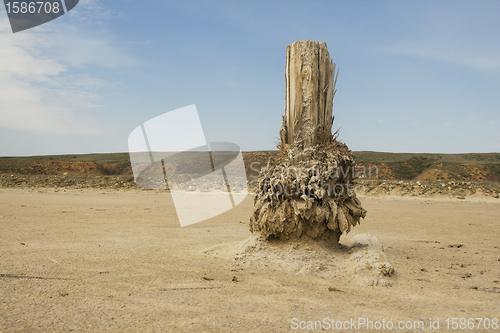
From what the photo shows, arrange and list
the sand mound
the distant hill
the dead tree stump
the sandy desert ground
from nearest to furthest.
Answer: the sandy desert ground, the sand mound, the dead tree stump, the distant hill

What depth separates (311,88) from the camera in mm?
5285

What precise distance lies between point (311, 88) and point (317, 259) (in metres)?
2.62

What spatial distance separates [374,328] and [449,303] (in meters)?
1.21

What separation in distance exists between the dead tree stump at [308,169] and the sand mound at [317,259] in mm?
172

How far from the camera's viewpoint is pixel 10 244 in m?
5.92

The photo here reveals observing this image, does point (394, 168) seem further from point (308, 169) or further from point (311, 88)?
point (308, 169)

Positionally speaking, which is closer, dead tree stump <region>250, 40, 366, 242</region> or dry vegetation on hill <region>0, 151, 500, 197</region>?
dead tree stump <region>250, 40, 366, 242</region>

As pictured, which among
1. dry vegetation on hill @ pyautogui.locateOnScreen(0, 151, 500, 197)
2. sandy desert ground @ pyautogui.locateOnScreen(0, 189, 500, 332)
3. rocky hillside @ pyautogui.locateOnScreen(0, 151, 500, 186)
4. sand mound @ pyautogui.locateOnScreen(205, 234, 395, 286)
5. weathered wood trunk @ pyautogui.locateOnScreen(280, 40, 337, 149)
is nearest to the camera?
sandy desert ground @ pyautogui.locateOnScreen(0, 189, 500, 332)

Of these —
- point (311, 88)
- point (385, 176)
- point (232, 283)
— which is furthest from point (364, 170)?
point (232, 283)

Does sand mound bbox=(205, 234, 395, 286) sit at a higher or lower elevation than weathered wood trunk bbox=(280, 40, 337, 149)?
lower

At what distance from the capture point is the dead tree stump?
200 inches

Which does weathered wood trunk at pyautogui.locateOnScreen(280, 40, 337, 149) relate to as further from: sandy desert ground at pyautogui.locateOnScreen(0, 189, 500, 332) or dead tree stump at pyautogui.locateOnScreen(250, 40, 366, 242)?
sandy desert ground at pyautogui.locateOnScreen(0, 189, 500, 332)

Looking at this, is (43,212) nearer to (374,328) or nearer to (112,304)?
(112,304)

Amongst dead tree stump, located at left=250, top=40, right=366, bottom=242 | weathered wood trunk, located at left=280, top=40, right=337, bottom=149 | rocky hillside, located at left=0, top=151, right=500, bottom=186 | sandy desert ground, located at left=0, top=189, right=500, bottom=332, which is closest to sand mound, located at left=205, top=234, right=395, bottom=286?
sandy desert ground, located at left=0, top=189, right=500, bottom=332
